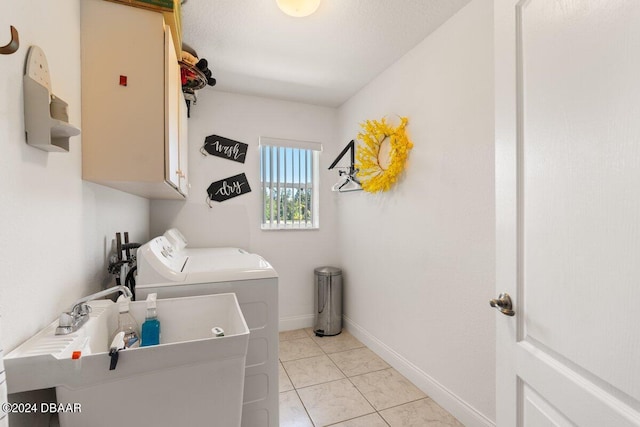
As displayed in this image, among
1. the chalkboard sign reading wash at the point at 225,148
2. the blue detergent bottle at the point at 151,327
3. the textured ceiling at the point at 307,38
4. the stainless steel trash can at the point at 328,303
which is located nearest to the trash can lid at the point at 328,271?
the stainless steel trash can at the point at 328,303

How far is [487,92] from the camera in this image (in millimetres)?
1584

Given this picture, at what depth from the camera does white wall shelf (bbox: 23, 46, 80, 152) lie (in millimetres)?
799

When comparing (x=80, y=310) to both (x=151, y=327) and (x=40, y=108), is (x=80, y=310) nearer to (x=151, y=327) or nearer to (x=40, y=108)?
(x=151, y=327)

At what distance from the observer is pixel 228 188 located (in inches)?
117

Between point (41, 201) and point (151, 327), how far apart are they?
562 mm

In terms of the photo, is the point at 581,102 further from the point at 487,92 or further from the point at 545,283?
the point at 487,92

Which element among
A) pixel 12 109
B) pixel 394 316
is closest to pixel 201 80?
pixel 12 109

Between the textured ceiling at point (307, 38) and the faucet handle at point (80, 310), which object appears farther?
the textured ceiling at point (307, 38)

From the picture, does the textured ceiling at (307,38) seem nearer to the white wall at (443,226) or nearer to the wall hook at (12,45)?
the white wall at (443,226)

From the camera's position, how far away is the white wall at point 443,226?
161cm

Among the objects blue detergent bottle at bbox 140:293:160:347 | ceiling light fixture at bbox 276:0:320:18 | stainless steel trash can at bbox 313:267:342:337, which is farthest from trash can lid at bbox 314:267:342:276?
ceiling light fixture at bbox 276:0:320:18

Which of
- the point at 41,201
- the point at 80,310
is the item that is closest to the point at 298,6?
the point at 41,201

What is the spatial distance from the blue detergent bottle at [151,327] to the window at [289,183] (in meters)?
1.97

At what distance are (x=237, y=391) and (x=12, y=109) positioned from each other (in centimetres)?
98
